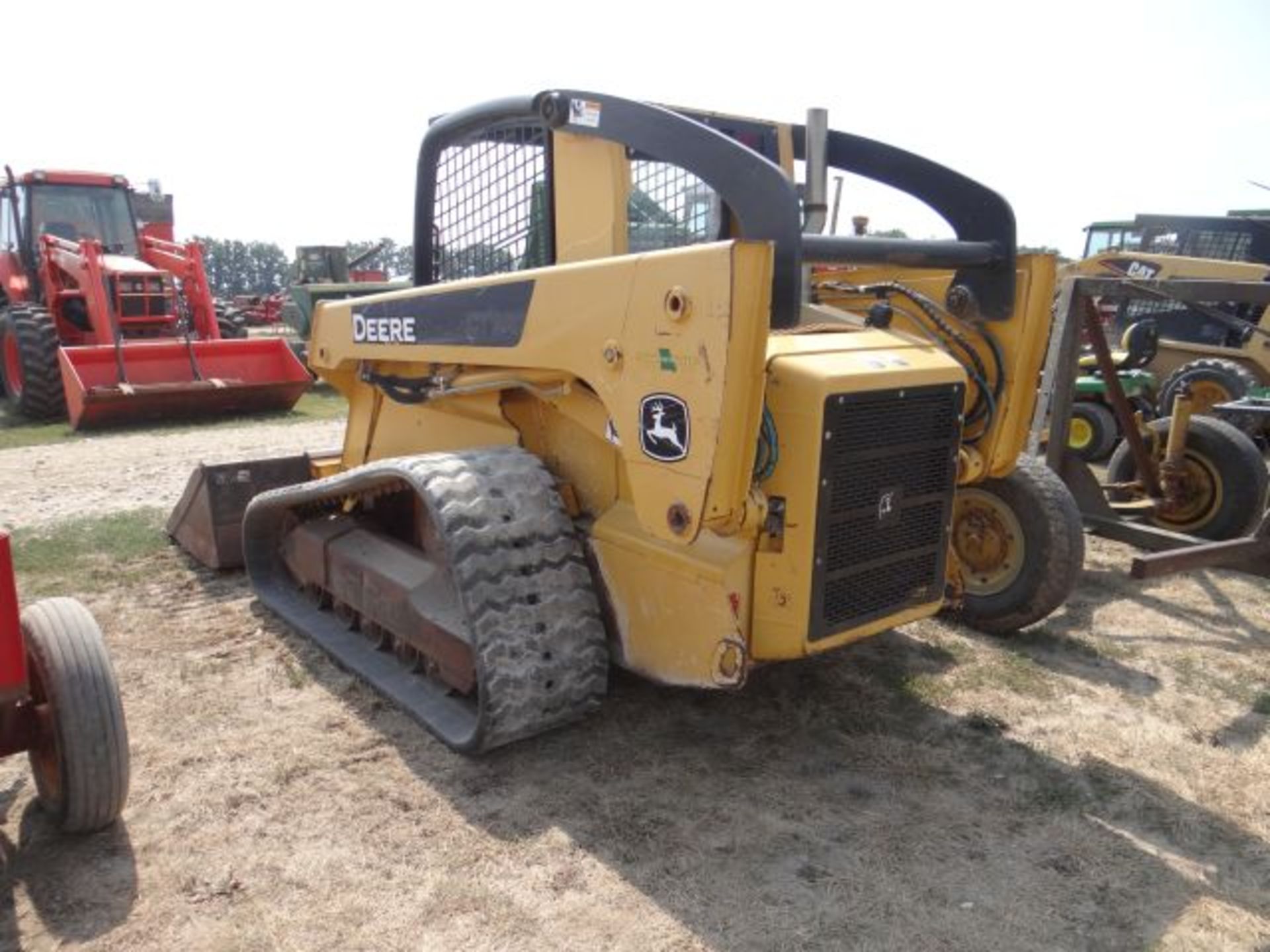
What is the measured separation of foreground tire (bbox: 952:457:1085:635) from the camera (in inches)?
172

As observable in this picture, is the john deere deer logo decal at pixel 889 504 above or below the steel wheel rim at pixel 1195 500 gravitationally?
above

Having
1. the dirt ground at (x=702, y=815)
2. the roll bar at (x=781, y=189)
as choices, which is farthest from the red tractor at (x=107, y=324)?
the roll bar at (x=781, y=189)

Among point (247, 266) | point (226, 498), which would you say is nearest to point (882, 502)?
point (226, 498)

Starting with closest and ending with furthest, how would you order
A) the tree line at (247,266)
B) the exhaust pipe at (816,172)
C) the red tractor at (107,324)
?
the exhaust pipe at (816,172) < the red tractor at (107,324) < the tree line at (247,266)

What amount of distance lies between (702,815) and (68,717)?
1.81m

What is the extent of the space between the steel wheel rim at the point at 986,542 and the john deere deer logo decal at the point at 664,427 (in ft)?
7.23

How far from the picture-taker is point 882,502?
10.3 feet

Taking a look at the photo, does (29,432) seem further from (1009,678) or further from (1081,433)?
(1081,433)

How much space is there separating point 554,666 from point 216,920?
118 centimetres

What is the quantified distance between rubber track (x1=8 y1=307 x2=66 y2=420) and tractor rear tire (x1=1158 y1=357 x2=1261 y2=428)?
36.0 ft

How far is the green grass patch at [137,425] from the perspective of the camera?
939 cm

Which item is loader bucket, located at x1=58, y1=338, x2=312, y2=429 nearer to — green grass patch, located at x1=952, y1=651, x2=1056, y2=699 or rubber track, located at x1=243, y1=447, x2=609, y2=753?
rubber track, located at x1=243, y1=447, x2=609, y2=753

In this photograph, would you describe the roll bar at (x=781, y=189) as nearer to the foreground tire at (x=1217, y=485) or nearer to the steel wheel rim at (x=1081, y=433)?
the foreground tire at (x=1217, y=485)

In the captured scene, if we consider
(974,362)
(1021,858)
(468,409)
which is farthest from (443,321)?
(1021,858)
